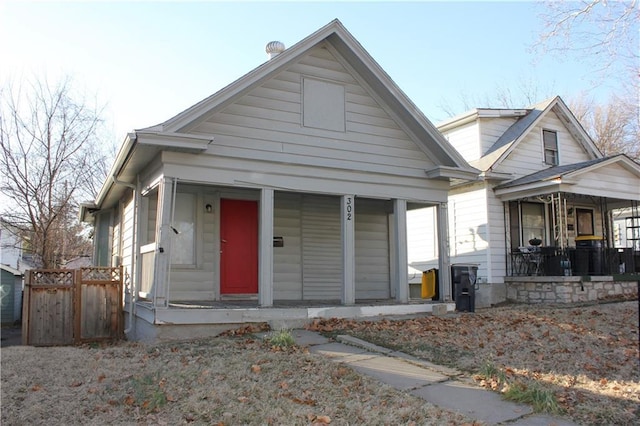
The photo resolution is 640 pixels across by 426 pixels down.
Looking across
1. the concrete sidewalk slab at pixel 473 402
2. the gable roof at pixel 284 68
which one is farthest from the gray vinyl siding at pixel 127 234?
the concrete sidewalk slab at pixel 473 402

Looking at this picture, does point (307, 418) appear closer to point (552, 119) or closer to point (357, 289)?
point (357, 289)

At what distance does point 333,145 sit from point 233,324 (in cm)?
397

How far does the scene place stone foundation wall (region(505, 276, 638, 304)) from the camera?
13.2m

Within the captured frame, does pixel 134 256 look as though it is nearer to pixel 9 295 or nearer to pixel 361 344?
pixel 361 344

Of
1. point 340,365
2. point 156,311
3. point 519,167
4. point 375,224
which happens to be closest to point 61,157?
point 375,224

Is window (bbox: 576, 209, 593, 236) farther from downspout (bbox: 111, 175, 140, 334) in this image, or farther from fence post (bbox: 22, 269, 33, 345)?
fence post (bbox: 22, 269, 33, 345)

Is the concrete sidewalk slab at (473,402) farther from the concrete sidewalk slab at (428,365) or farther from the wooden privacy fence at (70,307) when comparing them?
the wooden privacy fence at (70,307)

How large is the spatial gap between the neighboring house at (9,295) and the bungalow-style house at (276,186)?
9786mm

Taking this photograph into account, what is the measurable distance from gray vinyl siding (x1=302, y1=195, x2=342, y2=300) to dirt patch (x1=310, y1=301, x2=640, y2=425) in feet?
10.3

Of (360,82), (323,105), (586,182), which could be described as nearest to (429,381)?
(323,105)

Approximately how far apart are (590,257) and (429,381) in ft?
32.8

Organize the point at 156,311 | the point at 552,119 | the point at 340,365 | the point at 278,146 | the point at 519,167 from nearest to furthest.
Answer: the point at 340,365, the point at 156,311, the point at 278,146, the point at 519,167, the point at 552,119

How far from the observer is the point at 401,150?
11.0 m

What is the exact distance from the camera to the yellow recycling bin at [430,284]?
1141 cm
